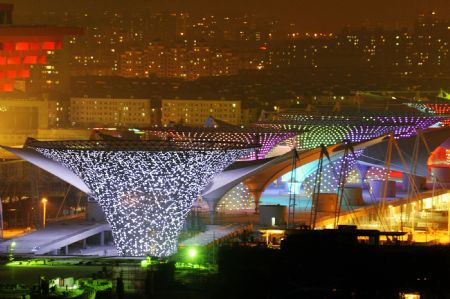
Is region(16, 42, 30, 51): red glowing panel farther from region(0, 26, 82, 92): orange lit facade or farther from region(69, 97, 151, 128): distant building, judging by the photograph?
region(69, 97, 151, 128): distant building

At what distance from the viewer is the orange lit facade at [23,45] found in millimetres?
65625

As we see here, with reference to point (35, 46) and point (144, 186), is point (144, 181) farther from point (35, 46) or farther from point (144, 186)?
point (35, 46)

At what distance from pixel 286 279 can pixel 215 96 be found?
76846mm

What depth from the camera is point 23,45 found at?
67.0 metres

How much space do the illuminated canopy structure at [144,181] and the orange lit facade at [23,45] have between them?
32.2 metres

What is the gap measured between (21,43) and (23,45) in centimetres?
32

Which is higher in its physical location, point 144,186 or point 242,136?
point 242,136

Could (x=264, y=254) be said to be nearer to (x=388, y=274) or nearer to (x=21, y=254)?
(x=388, y=274)

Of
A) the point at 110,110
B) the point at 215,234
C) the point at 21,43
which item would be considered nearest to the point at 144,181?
the point at 215,234

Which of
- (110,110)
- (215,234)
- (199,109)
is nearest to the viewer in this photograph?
(215,234)

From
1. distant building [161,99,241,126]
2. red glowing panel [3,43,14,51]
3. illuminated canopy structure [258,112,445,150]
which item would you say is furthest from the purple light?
distant building [161,99,241,126]

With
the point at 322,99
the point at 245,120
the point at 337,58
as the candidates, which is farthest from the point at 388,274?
the point at 337,58

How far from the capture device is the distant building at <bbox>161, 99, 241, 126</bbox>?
9307 centimetres

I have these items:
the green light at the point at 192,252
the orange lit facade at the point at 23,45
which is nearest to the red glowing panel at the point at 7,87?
the orange lit facade at the point at 23,45
